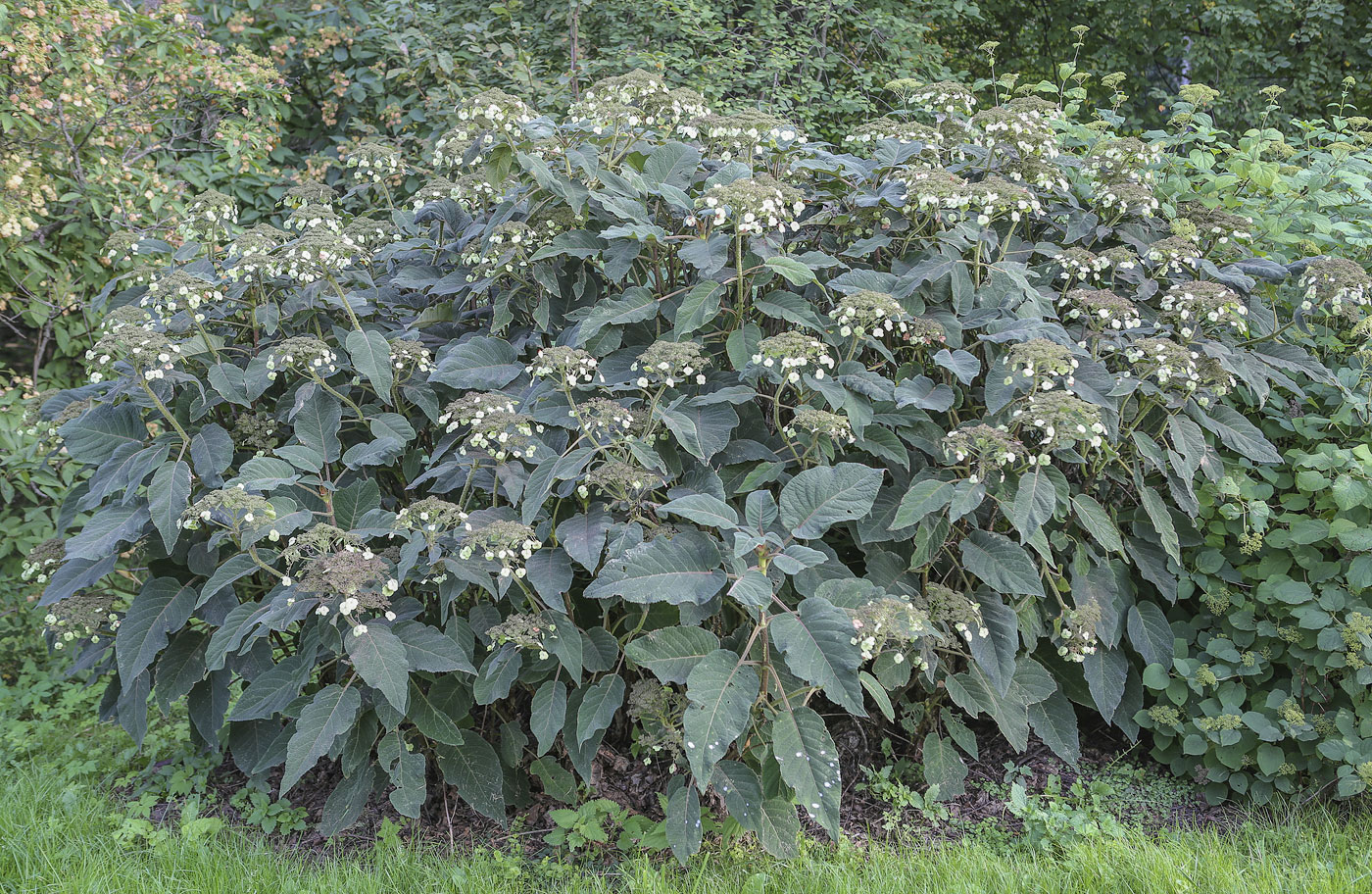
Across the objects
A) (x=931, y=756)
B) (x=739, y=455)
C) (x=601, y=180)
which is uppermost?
(x=601, y=180)

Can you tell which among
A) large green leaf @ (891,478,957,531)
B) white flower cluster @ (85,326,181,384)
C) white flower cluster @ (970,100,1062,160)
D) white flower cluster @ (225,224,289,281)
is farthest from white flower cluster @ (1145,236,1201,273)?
white flower cluster @ (85,326,181,384)

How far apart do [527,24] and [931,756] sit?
6214 millimetres

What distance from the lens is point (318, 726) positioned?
2125 mm

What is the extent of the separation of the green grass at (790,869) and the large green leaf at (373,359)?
1.19 metres

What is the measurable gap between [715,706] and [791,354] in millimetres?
796

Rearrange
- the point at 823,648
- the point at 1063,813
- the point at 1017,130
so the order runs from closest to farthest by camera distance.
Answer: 1. the point at 823,648
2. the point at 1063,813
3. the point at 1017,130

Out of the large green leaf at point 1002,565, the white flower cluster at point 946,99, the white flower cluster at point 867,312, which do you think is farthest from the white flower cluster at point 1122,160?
the large green leaf at point 1002,565

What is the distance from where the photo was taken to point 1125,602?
104 inches

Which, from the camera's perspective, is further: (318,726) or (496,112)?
(496,112)

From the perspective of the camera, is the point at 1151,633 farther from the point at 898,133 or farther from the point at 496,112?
the point at 496,112

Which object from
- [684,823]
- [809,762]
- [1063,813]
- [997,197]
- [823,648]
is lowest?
[1063,813]

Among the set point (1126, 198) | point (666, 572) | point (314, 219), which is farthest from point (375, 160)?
point (1126, 198)

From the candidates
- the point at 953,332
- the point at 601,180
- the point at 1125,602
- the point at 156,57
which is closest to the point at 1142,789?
the point at 1125,602

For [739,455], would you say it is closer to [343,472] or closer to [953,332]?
[953,332]
